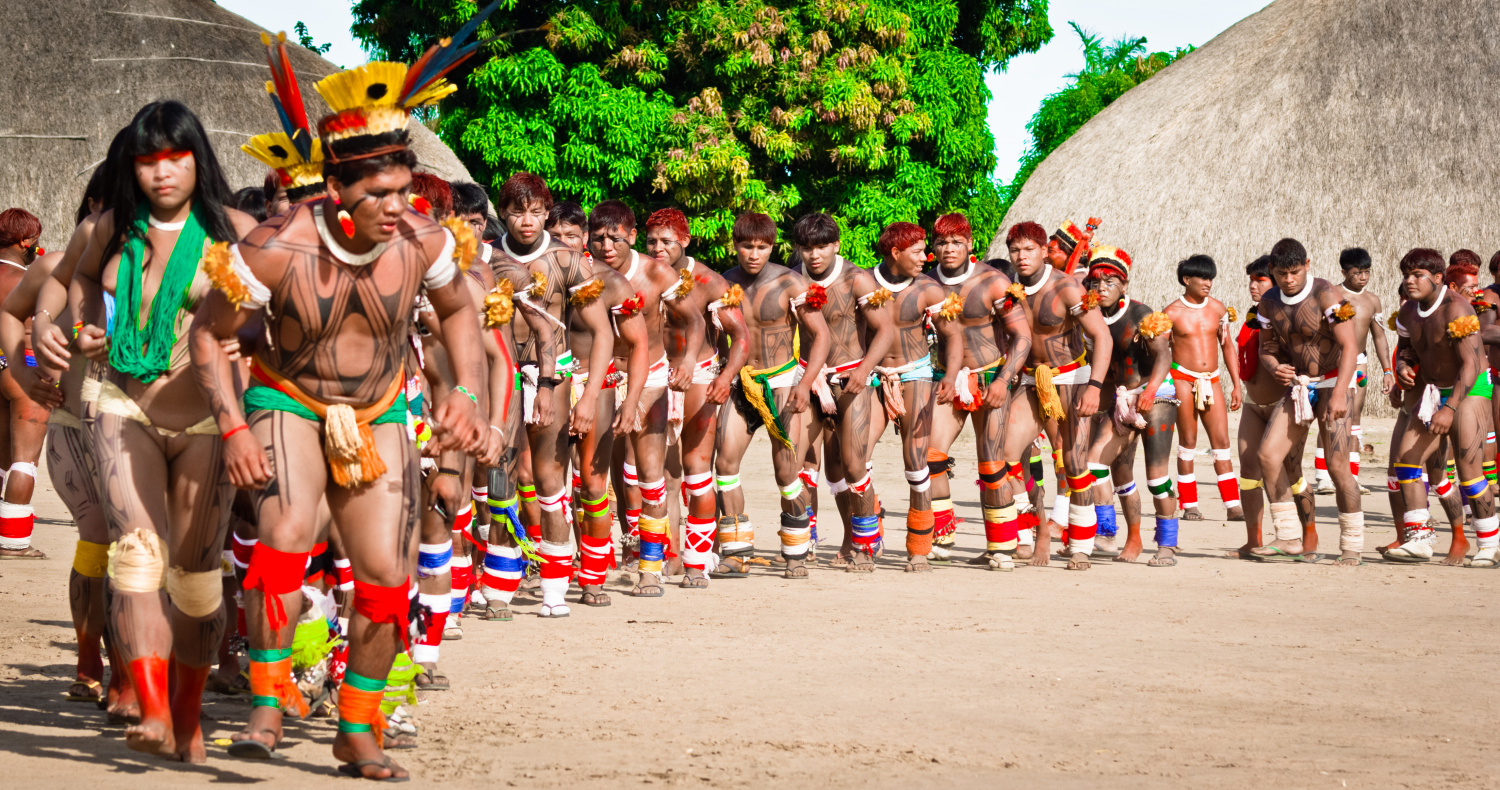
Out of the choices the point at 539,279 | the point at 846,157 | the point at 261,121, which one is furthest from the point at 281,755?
the point at 846,157

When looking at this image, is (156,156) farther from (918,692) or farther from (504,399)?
(918,692)

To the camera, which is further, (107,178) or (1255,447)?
(1255,447)

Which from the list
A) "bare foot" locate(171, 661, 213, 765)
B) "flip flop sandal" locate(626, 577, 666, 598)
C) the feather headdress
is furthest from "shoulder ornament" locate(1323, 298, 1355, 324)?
"bare foot" locate(171, 661, 213, 765)

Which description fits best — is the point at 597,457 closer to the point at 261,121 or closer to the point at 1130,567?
the point at 1130,567

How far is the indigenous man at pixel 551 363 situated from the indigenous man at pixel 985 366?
9.49 feet

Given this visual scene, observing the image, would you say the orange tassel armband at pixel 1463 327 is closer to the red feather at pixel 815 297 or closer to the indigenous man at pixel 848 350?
the indigenous man at pixel 848 350

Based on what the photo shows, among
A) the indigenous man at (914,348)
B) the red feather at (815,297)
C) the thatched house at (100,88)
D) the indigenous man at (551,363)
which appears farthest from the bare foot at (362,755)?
the thatched house at (100,88)

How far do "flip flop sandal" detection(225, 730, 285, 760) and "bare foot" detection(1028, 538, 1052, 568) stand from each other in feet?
21.7

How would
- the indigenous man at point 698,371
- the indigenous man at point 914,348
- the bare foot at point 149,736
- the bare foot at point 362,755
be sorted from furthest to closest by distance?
the indigenous man at point 914,348, the indigenous man at point 698,371, the bare foot at point 362,755, the bare foot at point 149,736

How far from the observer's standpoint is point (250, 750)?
13.5 ft

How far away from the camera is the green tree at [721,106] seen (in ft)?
69.3

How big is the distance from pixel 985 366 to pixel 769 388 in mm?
1552

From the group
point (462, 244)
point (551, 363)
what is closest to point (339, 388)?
point (462, 244)

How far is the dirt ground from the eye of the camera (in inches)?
173
